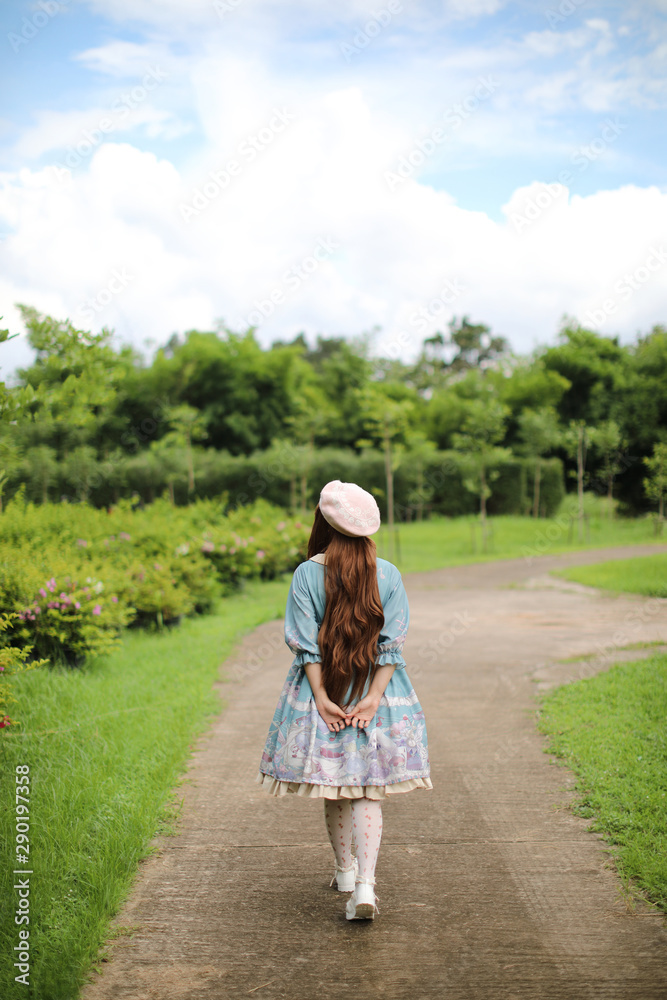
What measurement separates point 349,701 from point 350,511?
671mm

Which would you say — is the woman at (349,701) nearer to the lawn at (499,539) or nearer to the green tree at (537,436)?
the lawn at (499,539)

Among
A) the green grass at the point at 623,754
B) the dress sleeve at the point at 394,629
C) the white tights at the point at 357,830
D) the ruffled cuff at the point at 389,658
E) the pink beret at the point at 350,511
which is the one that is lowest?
the green grass at the point at 623,754

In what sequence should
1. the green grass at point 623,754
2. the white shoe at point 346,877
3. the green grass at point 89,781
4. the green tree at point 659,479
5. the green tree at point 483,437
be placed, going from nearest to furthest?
the green grass at point 89,781 < the white shoe at point 346,877 < the green grass at point 623,754 < the green tree at point 483,437 < the green tree at point 659,479

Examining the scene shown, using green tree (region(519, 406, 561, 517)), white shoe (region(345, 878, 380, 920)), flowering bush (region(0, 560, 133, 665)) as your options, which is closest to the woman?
white shoe (region(345, 878, 380, 920))

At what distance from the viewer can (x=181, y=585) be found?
27.7 ft

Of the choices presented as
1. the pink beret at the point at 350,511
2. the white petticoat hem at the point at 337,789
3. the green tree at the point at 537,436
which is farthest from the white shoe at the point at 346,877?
the green tree at the point at 537,436

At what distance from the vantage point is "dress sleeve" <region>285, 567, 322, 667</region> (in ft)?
8.96

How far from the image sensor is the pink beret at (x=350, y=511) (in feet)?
9.02

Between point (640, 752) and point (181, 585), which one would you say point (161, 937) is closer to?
point (640, 752)

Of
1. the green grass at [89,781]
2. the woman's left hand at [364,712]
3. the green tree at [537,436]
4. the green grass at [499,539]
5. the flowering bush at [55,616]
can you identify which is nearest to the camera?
the green grass at [89,781]

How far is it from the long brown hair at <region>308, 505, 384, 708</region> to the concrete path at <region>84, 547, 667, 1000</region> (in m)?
0.79

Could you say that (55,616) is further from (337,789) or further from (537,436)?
(537,436)

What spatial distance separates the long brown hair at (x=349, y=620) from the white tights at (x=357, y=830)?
361 millimetres

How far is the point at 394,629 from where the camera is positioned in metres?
2.79
